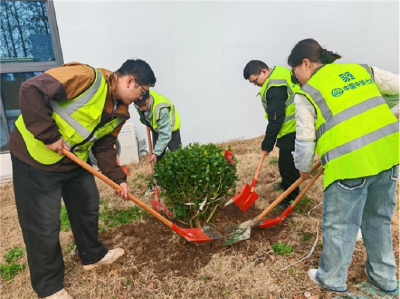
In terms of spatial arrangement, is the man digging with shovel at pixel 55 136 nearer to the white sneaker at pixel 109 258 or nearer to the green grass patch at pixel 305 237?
the white sneaker at pixel 109 258

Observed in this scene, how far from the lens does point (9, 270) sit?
2.94m

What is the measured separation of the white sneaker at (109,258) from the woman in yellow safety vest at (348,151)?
77.1 inches

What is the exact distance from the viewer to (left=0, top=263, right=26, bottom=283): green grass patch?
2.88 metres

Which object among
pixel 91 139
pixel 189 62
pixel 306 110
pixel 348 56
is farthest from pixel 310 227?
pixel 348 56

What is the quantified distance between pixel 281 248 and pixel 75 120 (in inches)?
88.6

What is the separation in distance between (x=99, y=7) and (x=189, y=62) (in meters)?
1.95

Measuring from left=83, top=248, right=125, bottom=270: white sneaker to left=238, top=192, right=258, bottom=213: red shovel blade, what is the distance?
145cm

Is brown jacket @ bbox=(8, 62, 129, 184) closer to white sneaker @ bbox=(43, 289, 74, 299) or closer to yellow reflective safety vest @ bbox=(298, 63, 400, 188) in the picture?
white sneaker @ bbox=(43, 289, 74, 299)

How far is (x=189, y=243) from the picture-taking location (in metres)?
3.01

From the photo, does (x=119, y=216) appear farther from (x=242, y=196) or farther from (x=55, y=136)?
(x=55, y=136)

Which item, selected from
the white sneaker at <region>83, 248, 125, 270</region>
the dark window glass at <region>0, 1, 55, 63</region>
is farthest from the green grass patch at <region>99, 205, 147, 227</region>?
the dark window glass at <region>0, 1, 55, 63</region>

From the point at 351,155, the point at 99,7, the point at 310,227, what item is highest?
the point at 99,7

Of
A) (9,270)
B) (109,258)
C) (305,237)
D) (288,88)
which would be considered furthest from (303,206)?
(9,270)

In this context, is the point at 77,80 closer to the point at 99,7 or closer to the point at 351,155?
the point at 351,155
